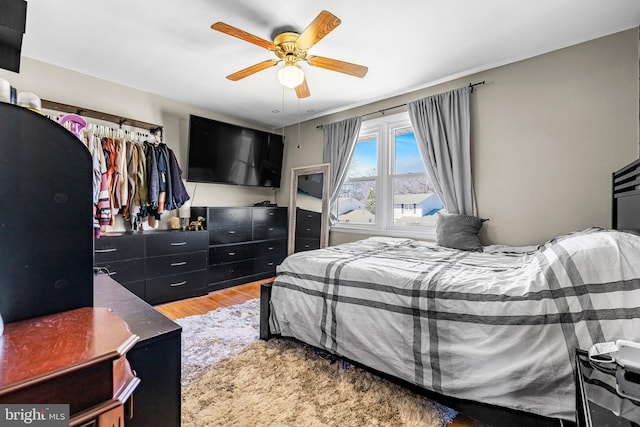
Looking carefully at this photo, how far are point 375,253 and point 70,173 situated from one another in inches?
78.1

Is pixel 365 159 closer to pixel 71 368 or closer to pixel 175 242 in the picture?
pixel 175 242

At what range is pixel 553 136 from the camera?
2498 mm

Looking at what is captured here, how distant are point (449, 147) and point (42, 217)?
3.17 m

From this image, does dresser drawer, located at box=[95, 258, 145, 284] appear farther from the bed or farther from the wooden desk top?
the wooden desk top

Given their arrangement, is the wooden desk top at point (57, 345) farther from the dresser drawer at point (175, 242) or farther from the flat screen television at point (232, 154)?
the flat screen television at point (232, 154)

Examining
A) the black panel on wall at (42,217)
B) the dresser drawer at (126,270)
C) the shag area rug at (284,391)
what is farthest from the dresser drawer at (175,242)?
the black panel on wall at (42,217)

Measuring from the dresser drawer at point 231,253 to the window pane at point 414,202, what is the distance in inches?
81.0

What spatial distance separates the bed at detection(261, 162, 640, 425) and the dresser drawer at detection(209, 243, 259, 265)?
2.00 meters

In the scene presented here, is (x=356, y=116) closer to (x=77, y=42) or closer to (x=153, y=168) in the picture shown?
(x=153, y=168)

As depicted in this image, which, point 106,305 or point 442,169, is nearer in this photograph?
point 106,305

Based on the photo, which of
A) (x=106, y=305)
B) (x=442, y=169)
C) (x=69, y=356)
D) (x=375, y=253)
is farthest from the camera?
(x=442, y=169)

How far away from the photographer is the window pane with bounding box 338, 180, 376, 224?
12.5ft

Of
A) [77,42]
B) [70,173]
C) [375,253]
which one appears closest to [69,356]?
[70,173]

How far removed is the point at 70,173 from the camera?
73cm
